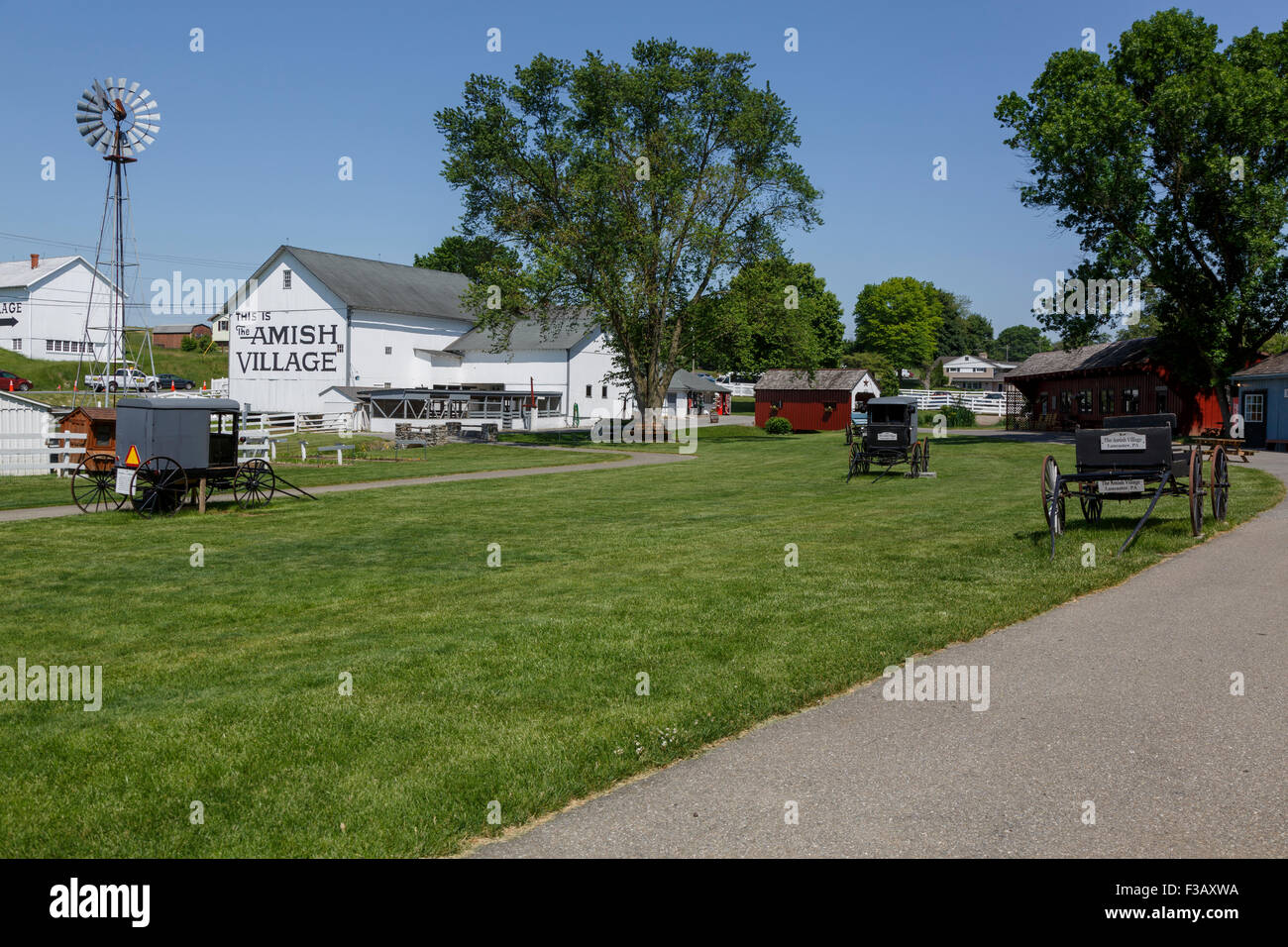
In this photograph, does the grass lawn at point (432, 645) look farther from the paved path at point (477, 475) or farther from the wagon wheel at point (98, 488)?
the wagon wheel at point (98, 488)

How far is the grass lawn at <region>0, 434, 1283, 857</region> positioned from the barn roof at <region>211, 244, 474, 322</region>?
4651 cm

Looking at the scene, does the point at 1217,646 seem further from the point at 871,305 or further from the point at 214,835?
the point at 871,305

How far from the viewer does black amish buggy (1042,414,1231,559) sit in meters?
13.8

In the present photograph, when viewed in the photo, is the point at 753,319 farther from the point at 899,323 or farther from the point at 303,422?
the point at 899,323

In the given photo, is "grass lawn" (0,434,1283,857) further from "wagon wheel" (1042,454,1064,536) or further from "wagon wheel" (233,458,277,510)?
"wagon wheel" (233,458,277,510)

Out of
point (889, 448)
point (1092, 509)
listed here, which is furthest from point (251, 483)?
point (889, 448)

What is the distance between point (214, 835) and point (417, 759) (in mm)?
1227

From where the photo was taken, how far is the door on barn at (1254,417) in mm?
40438

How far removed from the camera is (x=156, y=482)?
19.2 meters

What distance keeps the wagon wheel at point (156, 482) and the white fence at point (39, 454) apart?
810 cm

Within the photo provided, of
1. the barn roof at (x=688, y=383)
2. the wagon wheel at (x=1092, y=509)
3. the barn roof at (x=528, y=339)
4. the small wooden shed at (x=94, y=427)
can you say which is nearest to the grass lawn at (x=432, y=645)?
the wagon wheel at (x=1092, y=509)

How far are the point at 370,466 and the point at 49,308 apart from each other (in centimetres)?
6336

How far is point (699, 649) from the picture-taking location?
8.20m
